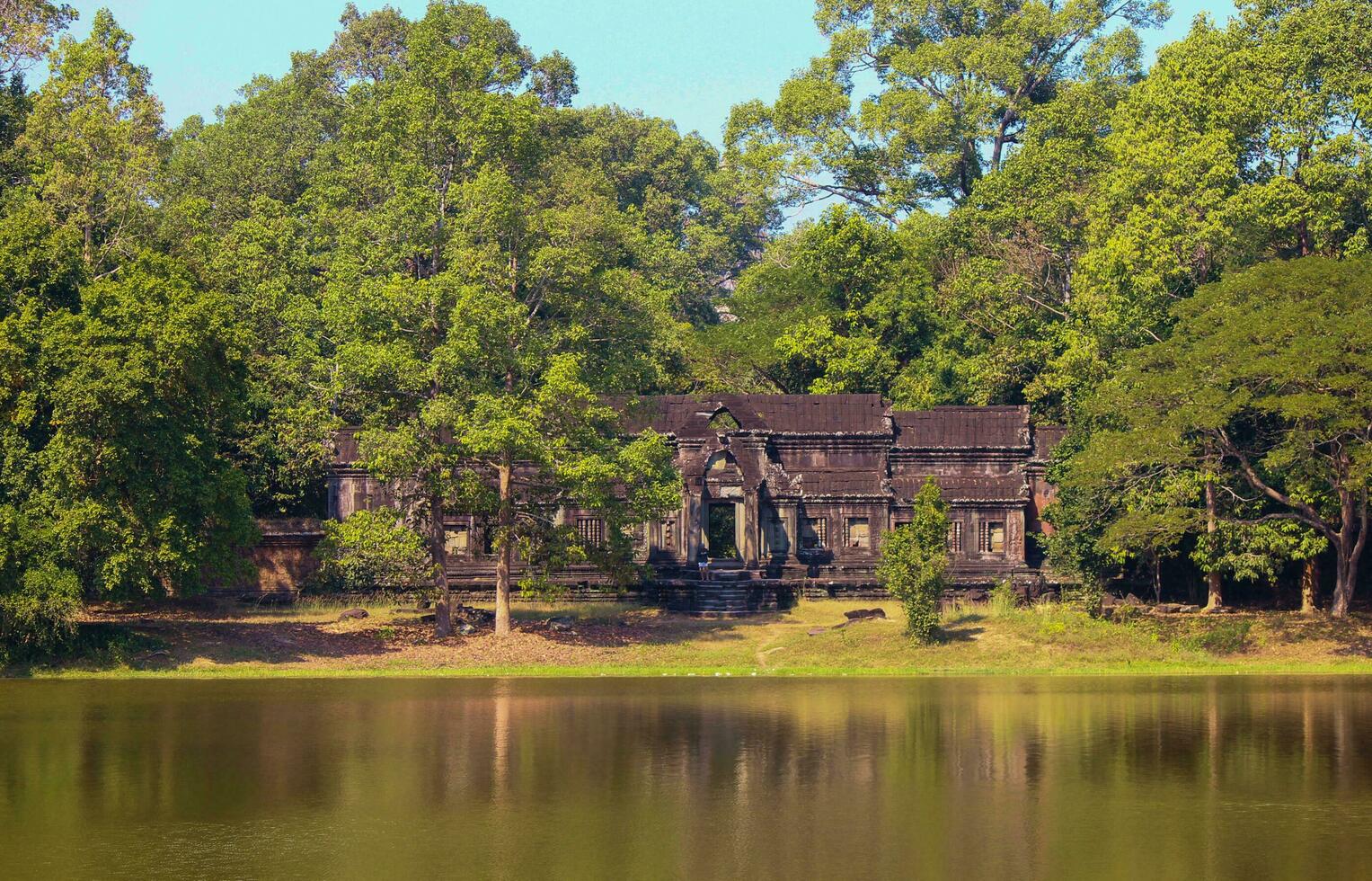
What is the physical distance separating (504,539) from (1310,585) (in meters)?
24.0

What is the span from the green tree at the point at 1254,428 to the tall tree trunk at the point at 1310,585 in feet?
2.52

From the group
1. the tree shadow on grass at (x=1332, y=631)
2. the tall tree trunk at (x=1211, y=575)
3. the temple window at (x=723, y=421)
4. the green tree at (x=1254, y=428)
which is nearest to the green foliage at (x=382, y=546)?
the temple window at (x=723, y=421)

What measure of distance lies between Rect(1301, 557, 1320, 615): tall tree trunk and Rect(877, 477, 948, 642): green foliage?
12141mm

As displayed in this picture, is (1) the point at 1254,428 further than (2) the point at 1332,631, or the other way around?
(1) the point at 1254,428

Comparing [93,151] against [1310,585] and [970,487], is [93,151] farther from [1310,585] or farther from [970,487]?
[1310,585]

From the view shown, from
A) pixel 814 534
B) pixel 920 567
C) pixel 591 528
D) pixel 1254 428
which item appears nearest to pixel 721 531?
pixel 814 534

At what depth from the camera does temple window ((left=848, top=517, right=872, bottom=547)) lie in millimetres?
56562

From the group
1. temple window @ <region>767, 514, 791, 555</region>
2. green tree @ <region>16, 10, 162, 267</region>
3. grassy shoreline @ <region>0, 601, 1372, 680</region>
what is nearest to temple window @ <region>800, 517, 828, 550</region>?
temple window @ <region>767, 514, 791, 555</region>

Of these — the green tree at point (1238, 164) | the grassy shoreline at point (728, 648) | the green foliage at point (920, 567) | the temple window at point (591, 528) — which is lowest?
the grassy shoreline at point (728, 648)

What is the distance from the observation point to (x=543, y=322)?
158ft

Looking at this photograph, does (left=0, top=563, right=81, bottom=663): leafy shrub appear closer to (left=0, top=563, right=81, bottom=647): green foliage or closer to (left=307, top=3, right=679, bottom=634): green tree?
(left=0, top=563, right=81, bottom=647): green foliage

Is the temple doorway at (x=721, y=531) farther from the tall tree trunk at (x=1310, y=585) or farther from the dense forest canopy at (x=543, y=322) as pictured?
the tall tree trunk at (x=1310, y=585)

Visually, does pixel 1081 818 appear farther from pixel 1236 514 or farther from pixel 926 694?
pixel 1236 514

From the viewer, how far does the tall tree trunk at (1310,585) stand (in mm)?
48531
